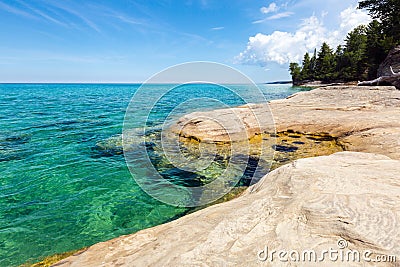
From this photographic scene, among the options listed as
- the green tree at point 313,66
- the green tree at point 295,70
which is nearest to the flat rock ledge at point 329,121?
the green tree at point 313,66

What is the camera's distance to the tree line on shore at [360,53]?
1598 inches

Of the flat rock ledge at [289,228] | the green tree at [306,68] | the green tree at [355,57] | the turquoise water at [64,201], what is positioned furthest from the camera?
the green tree at [306,68]

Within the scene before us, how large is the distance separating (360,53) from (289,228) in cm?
9167

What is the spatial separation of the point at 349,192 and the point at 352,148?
6609 mm

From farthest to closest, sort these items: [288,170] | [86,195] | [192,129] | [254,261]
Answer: [192,129] < [86,195] < [288,170] < [254,261]

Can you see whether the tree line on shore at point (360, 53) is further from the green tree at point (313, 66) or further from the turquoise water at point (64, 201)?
the turquoise water at point (64, 201)

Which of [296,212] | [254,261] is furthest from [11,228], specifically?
[296,212]

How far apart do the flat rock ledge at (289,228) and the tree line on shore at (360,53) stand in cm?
4997

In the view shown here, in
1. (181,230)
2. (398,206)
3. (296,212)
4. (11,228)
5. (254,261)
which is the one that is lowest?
(11,228)

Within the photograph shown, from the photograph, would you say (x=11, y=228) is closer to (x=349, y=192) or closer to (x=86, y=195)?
(x=86, y=195)

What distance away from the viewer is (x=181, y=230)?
4070 millimetres

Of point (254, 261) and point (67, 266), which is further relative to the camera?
point (67, 266)

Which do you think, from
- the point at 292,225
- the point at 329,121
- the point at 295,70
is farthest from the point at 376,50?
the point at 292,225

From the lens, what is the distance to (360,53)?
7431cm
